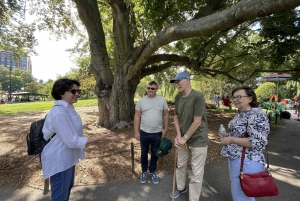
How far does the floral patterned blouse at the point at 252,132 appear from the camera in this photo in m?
1.93

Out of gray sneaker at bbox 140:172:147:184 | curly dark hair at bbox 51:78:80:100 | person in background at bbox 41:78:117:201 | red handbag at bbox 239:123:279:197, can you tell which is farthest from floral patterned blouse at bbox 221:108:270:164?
curly dark hair at bbox 51:78:80:100

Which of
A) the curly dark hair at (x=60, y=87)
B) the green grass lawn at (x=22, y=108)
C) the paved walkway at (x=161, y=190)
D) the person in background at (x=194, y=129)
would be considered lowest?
the paved walkway at (x=161, y=190)

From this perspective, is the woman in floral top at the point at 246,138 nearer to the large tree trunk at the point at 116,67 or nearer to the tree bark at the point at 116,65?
the tree bark at the point at 116,65

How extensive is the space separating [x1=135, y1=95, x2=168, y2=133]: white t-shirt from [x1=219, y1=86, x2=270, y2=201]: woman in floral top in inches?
56.5

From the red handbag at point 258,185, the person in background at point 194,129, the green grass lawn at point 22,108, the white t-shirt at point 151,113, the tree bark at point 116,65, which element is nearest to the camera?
the red handbag at point 258,185

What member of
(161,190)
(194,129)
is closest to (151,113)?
(194,129)

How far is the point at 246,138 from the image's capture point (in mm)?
1985

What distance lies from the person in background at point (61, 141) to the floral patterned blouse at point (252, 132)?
5.68 feet

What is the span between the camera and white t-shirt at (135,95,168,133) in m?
3.43

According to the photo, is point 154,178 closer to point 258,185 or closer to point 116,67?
point 258,185

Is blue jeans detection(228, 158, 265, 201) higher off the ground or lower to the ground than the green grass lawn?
higher

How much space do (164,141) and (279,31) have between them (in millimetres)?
5158

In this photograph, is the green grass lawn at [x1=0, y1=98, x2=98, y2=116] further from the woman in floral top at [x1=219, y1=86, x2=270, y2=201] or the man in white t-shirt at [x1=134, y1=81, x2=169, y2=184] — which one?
the woman in floral top at [x1=219, y1=86, x2=270, y2=201]

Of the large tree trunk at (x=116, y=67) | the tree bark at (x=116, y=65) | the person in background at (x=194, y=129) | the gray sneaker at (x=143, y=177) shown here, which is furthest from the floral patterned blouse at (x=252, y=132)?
the large tree trunk at (x=116, y=67)
